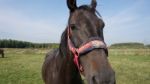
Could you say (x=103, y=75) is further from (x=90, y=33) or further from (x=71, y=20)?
(x=71, y=20)

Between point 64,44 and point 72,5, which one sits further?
point 64,44

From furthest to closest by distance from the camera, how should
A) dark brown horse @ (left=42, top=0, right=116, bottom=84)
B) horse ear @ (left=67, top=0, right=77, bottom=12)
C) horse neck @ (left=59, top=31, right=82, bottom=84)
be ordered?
1. horse neck @ (left=59, top=31, right=82, bottom=84)
2. horse ear @ (left=67, top=0, right=77, bottom=12)
3. dark brown horse @ (left=42, top=0, right=116, bottom=84)

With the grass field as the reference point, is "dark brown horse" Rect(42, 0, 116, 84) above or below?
above

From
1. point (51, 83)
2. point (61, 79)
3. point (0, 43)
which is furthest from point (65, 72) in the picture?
point (0, 43)

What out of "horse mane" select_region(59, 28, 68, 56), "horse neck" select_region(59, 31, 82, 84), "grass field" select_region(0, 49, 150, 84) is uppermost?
"horse mane" select_region(59, 28, 68, 56)

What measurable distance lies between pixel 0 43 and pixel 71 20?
7986 centimetres

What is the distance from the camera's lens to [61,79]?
388 centimetres

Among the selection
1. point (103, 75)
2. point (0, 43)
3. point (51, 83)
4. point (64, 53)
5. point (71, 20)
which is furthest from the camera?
point (0, 43)

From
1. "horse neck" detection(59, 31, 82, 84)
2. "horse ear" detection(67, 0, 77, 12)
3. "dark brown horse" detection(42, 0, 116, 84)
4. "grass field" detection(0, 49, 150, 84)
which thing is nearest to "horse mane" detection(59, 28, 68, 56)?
"horse neck" detection(59, 31, 82, 84)

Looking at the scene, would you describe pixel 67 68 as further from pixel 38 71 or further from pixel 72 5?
pixel 38 71

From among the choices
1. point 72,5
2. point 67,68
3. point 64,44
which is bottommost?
point 67,68

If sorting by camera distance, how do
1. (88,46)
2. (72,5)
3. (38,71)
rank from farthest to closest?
(38,71), (72,5), (88,46)

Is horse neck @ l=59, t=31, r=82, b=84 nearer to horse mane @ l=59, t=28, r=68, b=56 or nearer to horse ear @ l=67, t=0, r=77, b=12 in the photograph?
horse mane @ l=59, t=28, r=68, b=56

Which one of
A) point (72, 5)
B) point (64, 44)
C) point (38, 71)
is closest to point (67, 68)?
point (64, 44)
